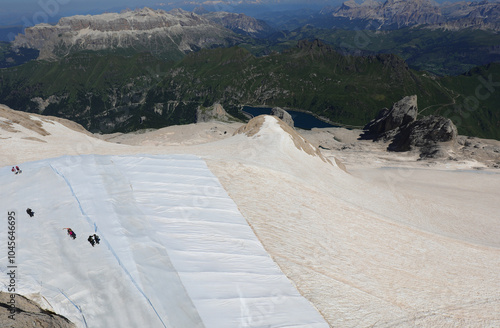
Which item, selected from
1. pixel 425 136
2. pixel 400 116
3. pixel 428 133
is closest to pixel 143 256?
pixel 425 136

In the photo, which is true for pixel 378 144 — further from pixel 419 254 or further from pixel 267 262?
pixel 267 262

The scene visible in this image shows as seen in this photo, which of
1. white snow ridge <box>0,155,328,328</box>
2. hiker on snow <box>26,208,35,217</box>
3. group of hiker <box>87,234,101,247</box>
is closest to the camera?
white snow ridge <box>0,155,328,328</box>

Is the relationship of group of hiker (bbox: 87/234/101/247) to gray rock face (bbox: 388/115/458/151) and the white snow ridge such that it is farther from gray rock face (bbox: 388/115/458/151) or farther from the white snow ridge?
gray rock face (bbox: 388/115/458/151)

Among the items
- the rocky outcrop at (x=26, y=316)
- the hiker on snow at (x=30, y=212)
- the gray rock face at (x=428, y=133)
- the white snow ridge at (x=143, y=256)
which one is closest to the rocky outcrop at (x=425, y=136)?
the gray rock face at (x=428, y=133)

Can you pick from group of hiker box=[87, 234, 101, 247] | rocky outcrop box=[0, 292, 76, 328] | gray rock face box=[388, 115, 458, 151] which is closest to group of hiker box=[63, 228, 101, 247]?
group of hiker box=[87, 234, 101, 247]

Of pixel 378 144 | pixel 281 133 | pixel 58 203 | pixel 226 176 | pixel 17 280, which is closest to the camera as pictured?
pixel 17 280

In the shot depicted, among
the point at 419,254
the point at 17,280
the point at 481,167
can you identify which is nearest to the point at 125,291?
the point at 17,280

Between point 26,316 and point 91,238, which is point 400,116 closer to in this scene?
point 91,238

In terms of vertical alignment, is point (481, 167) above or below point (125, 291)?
below
